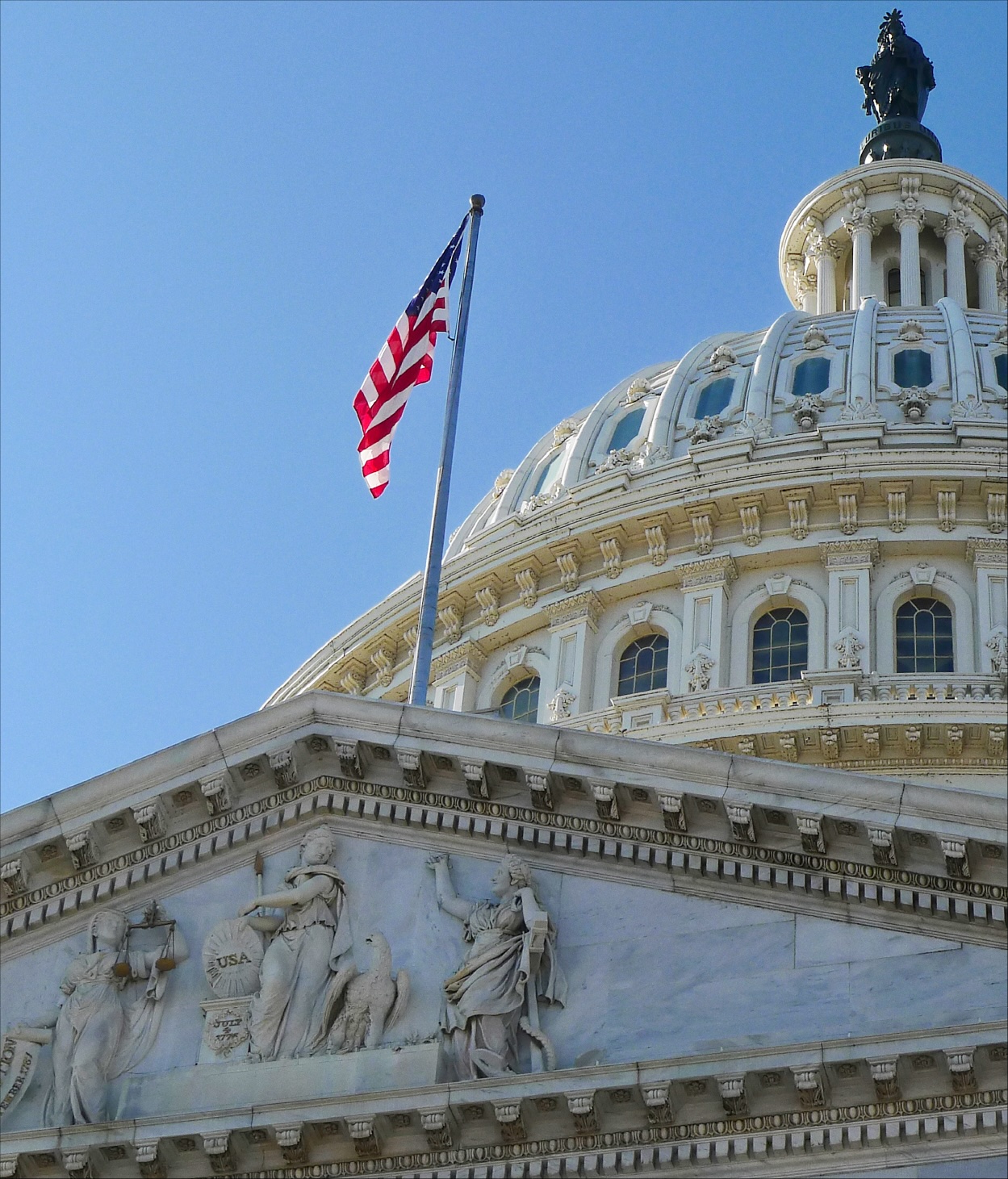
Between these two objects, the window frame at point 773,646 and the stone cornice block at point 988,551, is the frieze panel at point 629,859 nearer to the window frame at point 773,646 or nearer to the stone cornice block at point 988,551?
the window frame at point 773,646

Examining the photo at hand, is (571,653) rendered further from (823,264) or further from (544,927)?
(544,927)

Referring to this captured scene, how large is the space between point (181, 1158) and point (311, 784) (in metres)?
4.50

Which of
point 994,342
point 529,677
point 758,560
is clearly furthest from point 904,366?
point 529,677

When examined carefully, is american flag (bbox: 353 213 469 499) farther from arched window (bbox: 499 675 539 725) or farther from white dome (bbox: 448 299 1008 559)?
white dome (bbox: 448 299 1008 559)

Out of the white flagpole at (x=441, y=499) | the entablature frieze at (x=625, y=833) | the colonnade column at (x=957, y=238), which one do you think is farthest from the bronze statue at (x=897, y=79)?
the entablature frieze at (x=625, y=833)

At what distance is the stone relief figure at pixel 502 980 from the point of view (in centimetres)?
2470

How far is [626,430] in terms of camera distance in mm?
63562

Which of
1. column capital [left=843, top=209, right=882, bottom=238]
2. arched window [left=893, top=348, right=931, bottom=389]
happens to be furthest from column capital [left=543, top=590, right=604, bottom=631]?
column capital [left=843, top=209, right=882, bottom=238]

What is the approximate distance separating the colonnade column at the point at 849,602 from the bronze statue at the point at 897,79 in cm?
3226

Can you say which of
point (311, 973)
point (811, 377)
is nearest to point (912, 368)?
point (811, 377)

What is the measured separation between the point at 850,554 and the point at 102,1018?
1234 inches

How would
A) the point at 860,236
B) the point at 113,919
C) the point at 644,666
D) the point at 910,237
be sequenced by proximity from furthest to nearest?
the point at 860,236 → the point at 910,237 → the point at 644,666 → the point at 113,919

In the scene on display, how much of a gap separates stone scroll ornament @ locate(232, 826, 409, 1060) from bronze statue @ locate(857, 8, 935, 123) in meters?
61.6

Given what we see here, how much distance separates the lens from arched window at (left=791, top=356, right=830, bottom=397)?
62.0 metres
